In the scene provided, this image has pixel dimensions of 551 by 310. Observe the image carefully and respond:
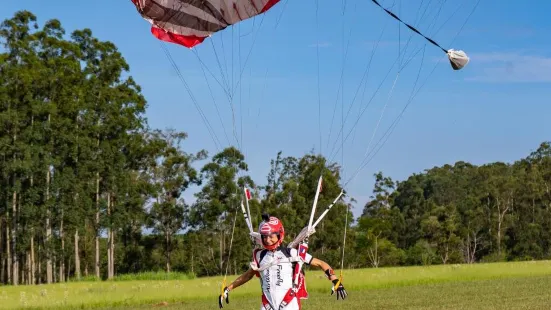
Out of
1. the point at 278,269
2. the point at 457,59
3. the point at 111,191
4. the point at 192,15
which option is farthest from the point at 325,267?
the point at 111,191

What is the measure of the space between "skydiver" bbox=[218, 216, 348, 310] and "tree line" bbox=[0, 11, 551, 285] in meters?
25.9

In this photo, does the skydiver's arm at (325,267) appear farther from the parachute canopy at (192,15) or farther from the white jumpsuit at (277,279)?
the parachute canopy at (192,15)

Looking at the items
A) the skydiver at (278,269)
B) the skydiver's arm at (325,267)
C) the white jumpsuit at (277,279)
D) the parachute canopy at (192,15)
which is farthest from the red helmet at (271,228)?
the parachute canopy at (192,15)

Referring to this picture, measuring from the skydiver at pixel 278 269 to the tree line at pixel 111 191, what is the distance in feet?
85.1

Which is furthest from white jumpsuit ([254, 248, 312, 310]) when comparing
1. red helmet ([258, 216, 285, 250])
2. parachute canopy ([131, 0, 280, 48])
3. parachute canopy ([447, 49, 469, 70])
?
parachute canopy ([131, 0, 280, 48])

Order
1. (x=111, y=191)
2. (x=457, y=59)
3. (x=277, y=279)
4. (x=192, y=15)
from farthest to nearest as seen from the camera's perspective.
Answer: (x=111, y=191) < (x=192, y=15) < (x=457, y=59) < (x=277, y=279)

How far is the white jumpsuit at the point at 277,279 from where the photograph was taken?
840 cm

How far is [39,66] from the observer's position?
45.8 m

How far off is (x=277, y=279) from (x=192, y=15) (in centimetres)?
544

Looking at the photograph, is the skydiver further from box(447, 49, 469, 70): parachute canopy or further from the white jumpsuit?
box(447, 49, 469, 70): parachute canopy

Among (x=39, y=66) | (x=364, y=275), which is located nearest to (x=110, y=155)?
(x=39, y=66)

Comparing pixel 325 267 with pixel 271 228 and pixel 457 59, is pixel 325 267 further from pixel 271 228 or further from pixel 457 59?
pixel 457 59

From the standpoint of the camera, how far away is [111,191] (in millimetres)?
50906

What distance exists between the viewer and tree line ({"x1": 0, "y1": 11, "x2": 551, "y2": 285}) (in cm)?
4600
